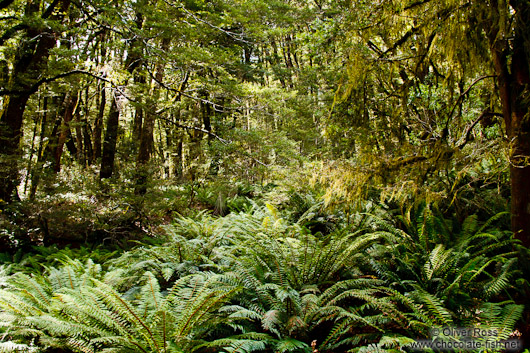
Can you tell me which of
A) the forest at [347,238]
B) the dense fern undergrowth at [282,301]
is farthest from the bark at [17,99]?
the dense fern undergrowth at [282,301]

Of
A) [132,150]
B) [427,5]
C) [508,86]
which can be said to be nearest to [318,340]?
[508,86]

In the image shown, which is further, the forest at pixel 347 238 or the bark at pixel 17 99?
the bark at pixel 17 99

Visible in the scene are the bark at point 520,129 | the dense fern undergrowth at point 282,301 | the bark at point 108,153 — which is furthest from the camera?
the bark at point 108,153

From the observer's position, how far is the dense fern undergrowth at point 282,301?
7.13ft

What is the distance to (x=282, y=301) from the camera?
2.37 meters

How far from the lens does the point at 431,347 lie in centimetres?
206

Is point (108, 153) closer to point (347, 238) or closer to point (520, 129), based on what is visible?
→ point (347, 238)

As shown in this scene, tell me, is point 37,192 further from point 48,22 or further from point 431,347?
point 431,347

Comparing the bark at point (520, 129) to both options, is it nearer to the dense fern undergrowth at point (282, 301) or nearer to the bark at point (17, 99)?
the dense fern undergrowth at point (282, 301)

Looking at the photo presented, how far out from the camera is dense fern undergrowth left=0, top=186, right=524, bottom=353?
217 cm

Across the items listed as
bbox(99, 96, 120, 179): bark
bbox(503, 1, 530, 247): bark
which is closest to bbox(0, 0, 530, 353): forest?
bbox(503, 1, 530, 247): bark

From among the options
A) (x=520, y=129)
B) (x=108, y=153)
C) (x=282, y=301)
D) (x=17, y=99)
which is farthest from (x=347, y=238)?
(x=108, y=153)

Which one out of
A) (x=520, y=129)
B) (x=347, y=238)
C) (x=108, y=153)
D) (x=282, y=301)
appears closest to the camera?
(x=282, y=301)

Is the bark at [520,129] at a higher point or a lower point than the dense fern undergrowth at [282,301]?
higher
